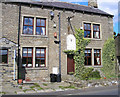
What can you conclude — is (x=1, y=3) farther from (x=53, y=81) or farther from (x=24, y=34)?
(x=53, y=81)

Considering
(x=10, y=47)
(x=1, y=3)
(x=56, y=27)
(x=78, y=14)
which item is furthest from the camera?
(x=78, y=14)

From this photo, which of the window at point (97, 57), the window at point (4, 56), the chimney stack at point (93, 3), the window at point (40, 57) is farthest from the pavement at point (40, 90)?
the chimney stack at point (93, 3)

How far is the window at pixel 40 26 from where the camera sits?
15.1 metres

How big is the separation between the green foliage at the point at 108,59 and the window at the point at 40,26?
743 centimetres

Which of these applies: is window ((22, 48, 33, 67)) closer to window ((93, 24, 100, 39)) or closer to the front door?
the front door

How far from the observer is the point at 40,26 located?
15.2 metres

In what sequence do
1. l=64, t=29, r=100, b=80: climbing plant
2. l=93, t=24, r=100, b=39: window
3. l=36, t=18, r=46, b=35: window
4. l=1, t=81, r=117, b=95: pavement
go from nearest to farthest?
l=1, t=81, r=117, b=95: pavement → l=36, t=18, r=46, b=35: window → l=64, t=29, r=100, b=80: climbing plant → l=93, t=24, r=100, b=39: window

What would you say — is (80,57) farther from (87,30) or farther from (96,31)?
(96,31)

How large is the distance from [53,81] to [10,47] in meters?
5.23

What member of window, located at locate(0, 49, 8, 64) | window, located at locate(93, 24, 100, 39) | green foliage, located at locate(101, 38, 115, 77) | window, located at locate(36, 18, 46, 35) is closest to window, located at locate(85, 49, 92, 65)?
green foliage, located at locate(101, 38, 115, 77)

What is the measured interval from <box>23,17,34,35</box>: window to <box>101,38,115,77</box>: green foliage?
28.4 feet

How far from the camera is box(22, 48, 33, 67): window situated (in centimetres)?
1425

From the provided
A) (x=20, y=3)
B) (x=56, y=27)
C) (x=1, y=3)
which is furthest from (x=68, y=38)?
(x=1, y=3)

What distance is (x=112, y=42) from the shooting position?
17547mm
